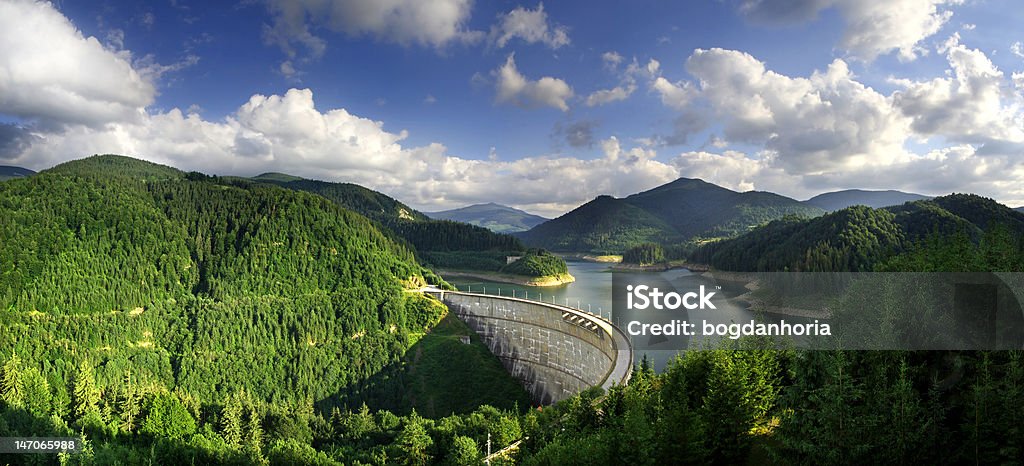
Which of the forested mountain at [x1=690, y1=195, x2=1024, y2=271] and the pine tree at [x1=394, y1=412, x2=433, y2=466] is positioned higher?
the forested mountain at [x1=690, y1=195, x2=1024, y2=271]

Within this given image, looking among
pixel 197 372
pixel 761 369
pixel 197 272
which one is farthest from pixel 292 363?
pixel 761 369

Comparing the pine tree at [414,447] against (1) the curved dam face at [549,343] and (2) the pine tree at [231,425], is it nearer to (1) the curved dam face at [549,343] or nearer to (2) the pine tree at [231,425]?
(1) the curved dam face at [549,343]

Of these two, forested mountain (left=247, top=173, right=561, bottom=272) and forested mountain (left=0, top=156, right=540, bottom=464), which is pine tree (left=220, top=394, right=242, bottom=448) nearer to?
forested mountain (left=0, top=156, right=540, bottom=464)

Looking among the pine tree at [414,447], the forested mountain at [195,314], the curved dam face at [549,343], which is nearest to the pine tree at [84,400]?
the forested mountain at [195,314]

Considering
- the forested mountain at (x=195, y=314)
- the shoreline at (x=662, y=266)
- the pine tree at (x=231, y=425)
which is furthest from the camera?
the shoreline at (x=662, y=266)

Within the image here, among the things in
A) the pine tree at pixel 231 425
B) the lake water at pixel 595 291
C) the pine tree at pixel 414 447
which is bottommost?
the pine tree at pixel 231 425

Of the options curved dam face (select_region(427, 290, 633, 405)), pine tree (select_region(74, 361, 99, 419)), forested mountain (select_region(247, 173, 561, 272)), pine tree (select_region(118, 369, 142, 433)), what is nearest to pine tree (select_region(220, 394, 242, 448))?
pine tree (select_region(118, 369, 142, 433))

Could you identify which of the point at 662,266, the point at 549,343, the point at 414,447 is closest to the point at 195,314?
the point at 549,343
